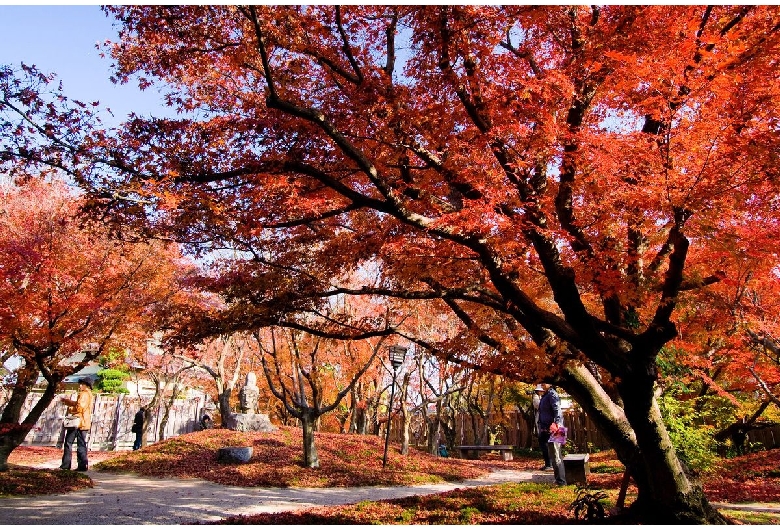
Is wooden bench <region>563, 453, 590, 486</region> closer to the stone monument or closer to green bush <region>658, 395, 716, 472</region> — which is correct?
green bush <region>658, 395, 716, 472</region>

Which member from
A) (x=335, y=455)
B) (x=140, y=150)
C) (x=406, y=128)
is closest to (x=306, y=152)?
(x=406, y=128)

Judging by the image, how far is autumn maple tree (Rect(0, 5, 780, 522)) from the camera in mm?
4945

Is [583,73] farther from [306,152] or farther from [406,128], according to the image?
[306,152]

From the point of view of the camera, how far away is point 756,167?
4.53 metres

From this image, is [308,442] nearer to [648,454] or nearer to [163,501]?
[163,501]

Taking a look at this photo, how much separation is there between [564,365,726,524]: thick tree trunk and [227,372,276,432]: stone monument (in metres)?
13.5

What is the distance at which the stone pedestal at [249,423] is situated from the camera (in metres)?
17.1

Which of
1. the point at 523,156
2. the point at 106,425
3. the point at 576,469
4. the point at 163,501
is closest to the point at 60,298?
the point at 163,501

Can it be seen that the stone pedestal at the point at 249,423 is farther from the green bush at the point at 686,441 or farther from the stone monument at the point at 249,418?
the green bush at the point at 686,441

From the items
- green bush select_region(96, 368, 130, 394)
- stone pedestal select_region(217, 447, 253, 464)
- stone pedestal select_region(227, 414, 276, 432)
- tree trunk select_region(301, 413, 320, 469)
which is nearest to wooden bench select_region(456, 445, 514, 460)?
stone pedestal select_region(227, 414, 276, 432)

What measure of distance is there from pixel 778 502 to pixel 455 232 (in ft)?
23.6

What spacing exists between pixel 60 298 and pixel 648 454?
995 cm

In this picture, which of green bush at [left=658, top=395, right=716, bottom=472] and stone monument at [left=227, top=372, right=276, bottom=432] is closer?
green bush at [left=658, top=395, right=716, bottom=472]

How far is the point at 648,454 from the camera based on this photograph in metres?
5.71
